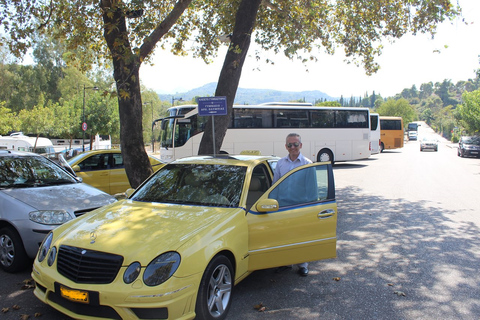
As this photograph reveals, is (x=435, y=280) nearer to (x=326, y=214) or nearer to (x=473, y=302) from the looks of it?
(x=473, y=302)

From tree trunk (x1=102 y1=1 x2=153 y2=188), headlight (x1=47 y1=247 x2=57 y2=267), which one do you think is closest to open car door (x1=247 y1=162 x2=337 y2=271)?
headlight (x1=47 y1=247 x2=57 y2=267)

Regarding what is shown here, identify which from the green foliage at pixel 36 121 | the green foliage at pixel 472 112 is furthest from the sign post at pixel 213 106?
the green foliage at pixel 472 112

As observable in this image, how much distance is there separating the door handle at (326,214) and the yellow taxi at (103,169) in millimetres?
7545

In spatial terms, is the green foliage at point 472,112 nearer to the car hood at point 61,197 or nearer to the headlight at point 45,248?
the car hood at point 61,197

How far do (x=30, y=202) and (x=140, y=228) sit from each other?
2.33 metres

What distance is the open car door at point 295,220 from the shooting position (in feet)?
13.5

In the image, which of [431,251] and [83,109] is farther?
[83,109]

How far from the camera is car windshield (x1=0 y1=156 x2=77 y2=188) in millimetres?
5703

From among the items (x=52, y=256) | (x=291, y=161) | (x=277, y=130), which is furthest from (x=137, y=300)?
(x=277, y=130)

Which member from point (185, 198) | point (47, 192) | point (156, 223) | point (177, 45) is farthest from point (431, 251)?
Answer: point (177, 45)

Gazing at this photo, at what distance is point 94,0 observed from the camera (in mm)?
8297

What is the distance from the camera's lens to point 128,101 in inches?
325

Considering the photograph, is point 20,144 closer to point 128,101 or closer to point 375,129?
point 128,101

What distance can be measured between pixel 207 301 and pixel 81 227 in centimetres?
145
